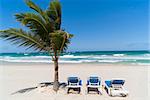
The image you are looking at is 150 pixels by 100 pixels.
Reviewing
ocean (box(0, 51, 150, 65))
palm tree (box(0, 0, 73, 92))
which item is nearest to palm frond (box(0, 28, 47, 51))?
palm tree (box(0, 0, 73, 92))

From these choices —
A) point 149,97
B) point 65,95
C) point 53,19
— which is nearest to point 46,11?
point 53,19

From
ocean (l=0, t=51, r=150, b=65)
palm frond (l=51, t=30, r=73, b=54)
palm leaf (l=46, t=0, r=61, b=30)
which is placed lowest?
ocean (l=0, t=51, r=150, b=65)

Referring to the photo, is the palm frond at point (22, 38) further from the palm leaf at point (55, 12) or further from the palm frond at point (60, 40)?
the palm leaf at point (55, 12)

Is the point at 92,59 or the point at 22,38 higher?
the point at 22,38

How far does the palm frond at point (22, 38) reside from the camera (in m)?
7.35

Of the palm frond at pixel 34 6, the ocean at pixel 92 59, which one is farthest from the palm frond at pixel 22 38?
the ocean at pixel 92 59

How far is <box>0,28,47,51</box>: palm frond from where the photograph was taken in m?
7.35

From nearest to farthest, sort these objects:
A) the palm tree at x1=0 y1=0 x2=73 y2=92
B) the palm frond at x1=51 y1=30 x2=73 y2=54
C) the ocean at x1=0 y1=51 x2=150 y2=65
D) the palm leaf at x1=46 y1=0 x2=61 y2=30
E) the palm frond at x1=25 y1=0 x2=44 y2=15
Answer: the palm frond at x1=51 y1=30 x2=73 y2=54 → the palm tree at x1=0 y1=0 x2=73 y2=92 → the palm frond at x1=25 y1=0 x2=44 y2=15 → the palm leaf at x1=46 y1=0 x2=61 y2=30 → the ocean at x1=0 y1=51 x2=150 y2=65

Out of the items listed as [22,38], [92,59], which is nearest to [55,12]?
[22,38]

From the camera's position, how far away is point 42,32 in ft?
25.5

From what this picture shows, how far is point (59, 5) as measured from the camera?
7973 millimetres

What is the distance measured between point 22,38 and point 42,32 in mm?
677

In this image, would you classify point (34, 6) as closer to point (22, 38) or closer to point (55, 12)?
point (55, 12)

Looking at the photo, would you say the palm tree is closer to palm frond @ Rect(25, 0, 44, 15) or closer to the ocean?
palm frond @ Rect(25, 0, 44, 15)
